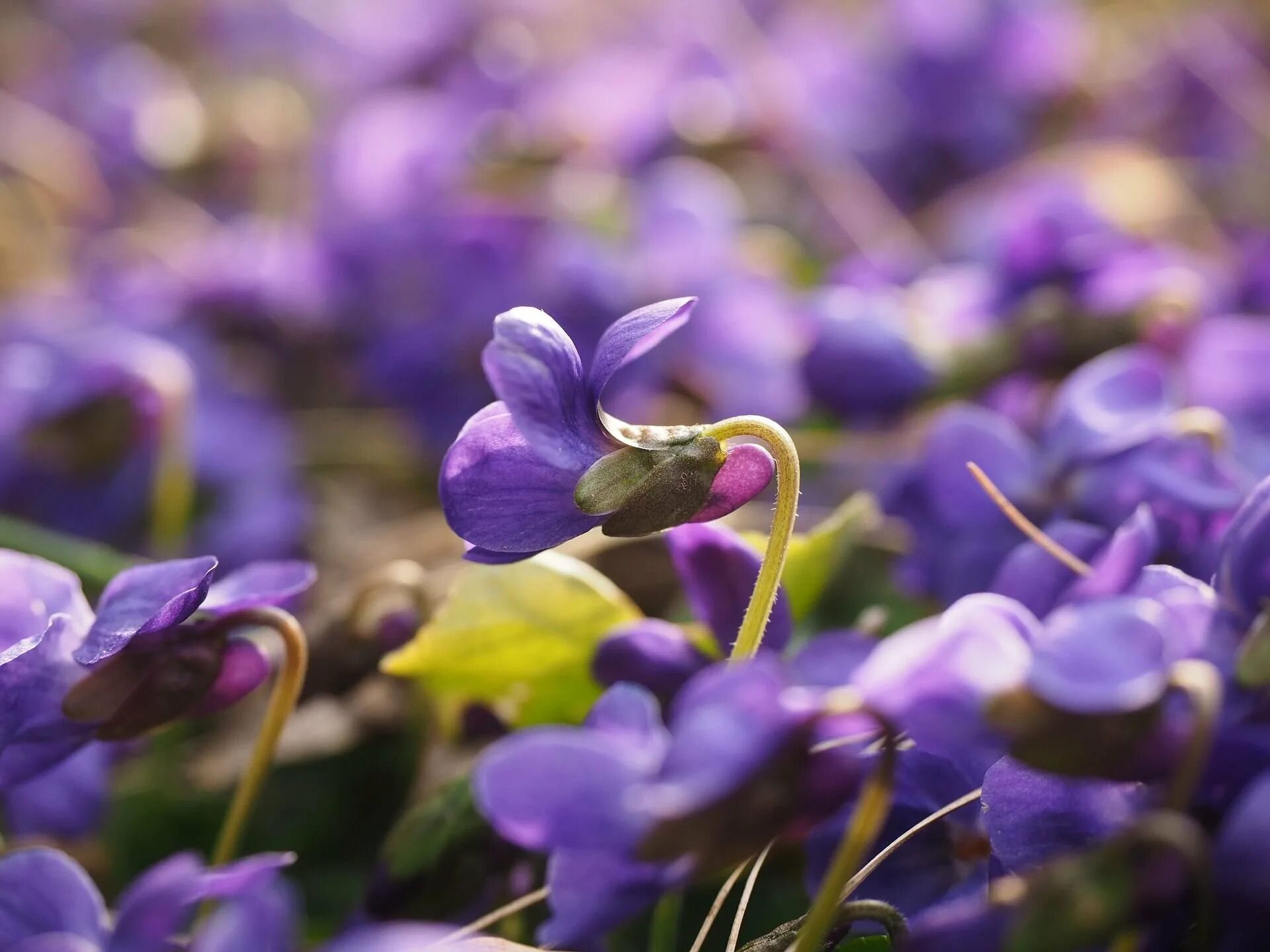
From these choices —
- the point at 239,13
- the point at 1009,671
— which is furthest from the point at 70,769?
the point at 239,13

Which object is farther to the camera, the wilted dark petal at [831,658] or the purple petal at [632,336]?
the wilted dark petal at [831,658]

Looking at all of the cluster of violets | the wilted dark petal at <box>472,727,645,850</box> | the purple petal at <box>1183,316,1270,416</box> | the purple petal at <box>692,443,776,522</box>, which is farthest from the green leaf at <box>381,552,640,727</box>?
the purple petal at <box>1183,316,1270,416</box>

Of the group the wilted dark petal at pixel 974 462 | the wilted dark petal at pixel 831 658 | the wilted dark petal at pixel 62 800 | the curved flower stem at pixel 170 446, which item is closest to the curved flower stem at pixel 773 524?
the wilted dark petal at pixel 831 658

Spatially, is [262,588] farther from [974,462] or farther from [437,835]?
[974,462]

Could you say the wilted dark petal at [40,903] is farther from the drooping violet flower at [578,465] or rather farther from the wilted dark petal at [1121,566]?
the wilted dark petal at [1121,566]

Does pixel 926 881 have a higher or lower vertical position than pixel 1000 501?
lower

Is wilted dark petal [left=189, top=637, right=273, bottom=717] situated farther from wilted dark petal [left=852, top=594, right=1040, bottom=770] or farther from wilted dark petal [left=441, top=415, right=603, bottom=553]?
wilted dark petal [left=852, top=594, right=1040, bottom=770]

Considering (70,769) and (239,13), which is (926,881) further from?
(239,13)
